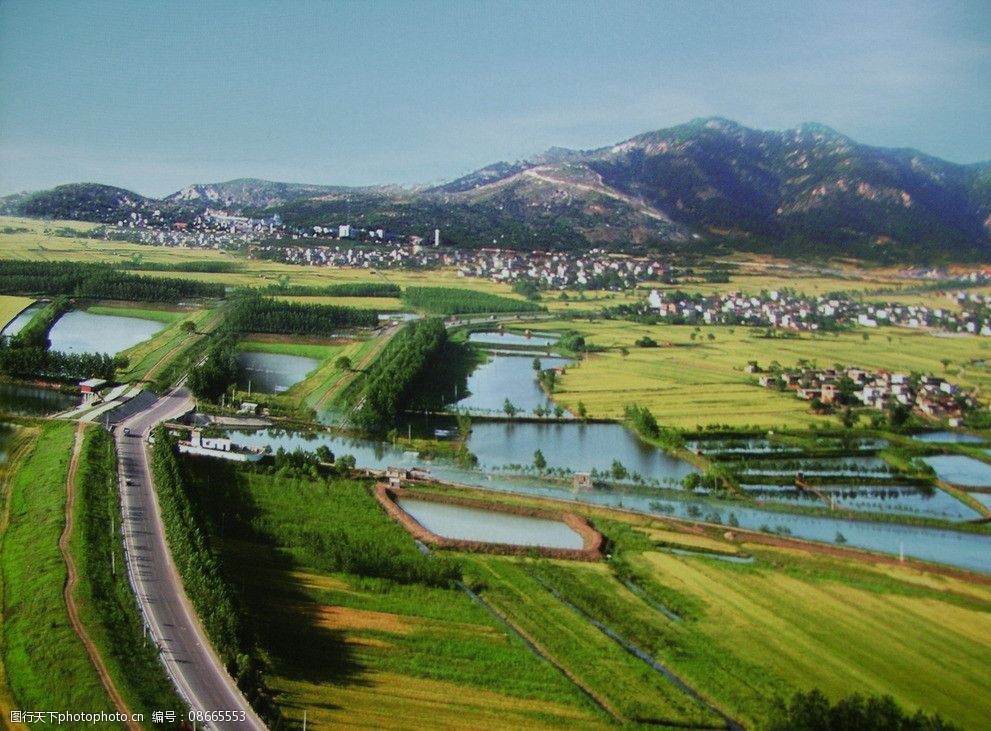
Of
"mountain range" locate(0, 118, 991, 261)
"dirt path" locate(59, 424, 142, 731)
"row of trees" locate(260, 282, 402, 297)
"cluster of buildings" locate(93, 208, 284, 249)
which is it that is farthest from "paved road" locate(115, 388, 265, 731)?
"cluster of buildings" locate(93, 208, 284, 249)

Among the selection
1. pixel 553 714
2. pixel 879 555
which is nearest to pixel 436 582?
pixel 553 714

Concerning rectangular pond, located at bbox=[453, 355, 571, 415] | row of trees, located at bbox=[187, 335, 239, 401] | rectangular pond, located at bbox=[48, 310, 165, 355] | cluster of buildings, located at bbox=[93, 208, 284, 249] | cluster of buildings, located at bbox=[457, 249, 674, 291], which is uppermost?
cluster of buildings, located at bbox=[93, 208, 284, 249]

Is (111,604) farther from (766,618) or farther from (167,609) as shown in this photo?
(766,618)

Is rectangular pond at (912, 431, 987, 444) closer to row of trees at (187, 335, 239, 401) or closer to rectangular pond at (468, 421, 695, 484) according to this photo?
rectangular pond at (468, 421, 695, 484)

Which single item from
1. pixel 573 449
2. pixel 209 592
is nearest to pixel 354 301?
pixel 573 449

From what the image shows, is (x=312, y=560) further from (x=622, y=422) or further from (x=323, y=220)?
(x=323, y=220)
